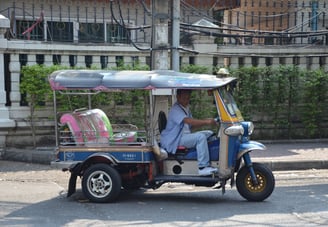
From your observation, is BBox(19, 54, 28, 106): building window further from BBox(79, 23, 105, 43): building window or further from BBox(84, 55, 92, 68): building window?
BBox(79, 23, 105, 43): building window

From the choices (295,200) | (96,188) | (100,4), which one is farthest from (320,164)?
(100,4)

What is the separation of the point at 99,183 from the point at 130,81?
1619mm

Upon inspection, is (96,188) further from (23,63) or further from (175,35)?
(23,63)

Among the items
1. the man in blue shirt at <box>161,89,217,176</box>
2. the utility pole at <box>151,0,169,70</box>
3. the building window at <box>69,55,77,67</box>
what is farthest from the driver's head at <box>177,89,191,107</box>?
the building window at <box>69,55,77,67</box>

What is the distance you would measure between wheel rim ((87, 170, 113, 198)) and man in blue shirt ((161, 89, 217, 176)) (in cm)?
102

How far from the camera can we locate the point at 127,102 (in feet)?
40.4

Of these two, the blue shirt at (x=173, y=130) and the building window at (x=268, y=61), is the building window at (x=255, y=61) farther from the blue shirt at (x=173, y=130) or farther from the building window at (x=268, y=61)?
the blue shirt at (x=173, y=130)

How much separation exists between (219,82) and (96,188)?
245 cm

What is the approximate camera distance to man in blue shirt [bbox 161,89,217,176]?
7.86 m

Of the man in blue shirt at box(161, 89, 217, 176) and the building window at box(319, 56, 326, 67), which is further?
the building window at box(319, 56, 326, 67)

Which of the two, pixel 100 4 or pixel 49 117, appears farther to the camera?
pixel 100 4

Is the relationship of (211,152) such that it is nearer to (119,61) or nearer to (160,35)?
(160,35)

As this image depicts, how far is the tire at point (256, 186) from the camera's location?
786cm

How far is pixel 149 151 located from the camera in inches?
312
